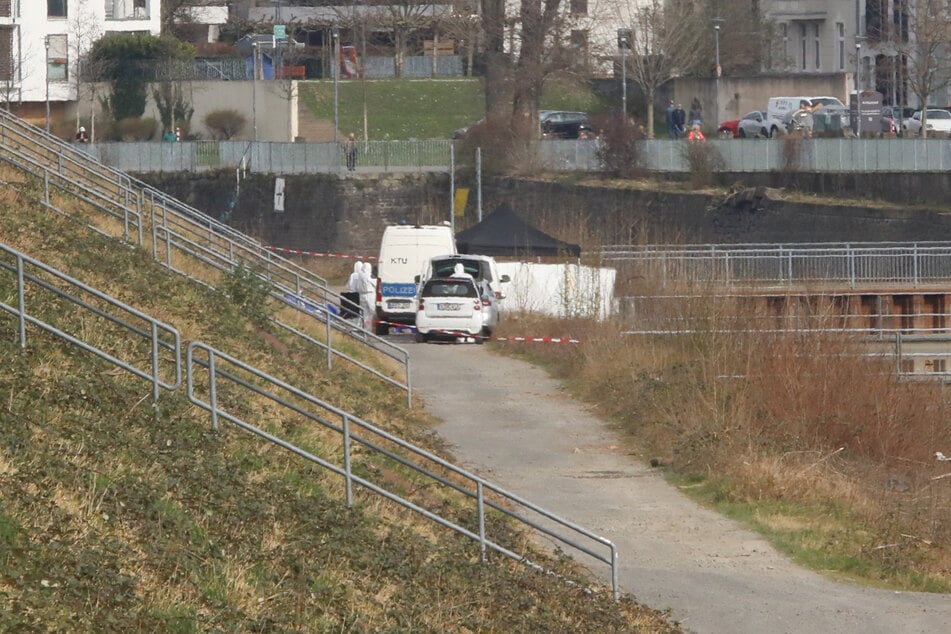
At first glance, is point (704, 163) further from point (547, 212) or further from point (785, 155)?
point (547, 212)

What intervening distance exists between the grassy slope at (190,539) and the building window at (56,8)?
6149cm

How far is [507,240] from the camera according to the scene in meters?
42.3

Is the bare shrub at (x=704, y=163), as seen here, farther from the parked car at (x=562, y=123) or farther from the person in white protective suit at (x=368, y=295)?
the person in white protective suit at (x=368, y=295)

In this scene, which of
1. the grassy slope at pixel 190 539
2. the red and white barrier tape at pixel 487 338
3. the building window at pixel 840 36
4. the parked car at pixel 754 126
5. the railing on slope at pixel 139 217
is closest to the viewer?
the grassy slope at pixel 190 539

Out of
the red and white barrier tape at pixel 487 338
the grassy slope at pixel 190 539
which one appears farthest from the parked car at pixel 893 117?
the grassy slope at pixel 190 539

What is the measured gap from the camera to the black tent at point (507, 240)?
4169 centimetres

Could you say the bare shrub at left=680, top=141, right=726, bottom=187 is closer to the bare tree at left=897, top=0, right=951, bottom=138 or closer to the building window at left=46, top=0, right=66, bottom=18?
the bare tree at left=897, top=0, right=951, bottom=138

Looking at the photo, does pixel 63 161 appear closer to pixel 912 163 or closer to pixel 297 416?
pixel 297 416

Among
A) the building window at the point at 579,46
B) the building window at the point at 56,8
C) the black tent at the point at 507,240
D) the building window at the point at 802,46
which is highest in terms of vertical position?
the building window at the point at 56,8

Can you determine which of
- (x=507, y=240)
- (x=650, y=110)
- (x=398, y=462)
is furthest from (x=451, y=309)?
(x=650, y=110)

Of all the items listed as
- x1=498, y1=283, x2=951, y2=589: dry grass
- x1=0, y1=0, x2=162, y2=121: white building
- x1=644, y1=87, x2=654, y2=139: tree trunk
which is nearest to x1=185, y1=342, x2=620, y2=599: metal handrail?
x1=498, y1=283, x2=951, y2=589: dry grass

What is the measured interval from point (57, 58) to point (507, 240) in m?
37.6

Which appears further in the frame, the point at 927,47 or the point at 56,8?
the point at 56,8

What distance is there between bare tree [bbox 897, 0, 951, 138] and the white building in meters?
33.1
